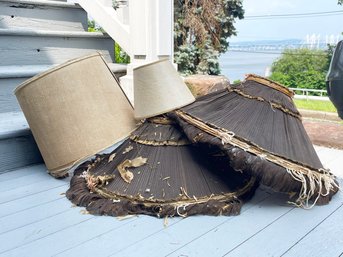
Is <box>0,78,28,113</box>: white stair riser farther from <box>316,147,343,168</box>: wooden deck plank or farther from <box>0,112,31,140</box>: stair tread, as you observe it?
<box>316,147,343,168</box>: wooden deck plank

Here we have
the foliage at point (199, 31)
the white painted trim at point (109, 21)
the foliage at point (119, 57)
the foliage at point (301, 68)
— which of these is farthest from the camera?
the foliage at point (301, 68)

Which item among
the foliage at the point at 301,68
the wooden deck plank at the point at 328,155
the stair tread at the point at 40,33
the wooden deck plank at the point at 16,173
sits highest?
the stair tread at the point at 40,33

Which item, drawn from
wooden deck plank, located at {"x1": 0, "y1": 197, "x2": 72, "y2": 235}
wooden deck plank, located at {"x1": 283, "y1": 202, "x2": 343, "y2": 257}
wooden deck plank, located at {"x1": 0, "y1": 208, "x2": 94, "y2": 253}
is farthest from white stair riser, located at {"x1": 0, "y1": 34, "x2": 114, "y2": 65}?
wooden deck plank, located at {"x1": 283, "y1": 202, "x2": 343, "y2": 257}

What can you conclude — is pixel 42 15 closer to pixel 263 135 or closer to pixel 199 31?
pixel 263 135

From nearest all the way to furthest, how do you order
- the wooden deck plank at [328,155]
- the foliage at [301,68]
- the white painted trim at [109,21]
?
the wooden deck plank at [328,155] < the white painted trim at [109,21] < the foliage at [301,68]

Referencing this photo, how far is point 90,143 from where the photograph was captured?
4.40 feet

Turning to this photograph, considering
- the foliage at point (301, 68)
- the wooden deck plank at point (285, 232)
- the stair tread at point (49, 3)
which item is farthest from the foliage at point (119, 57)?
the foliage at point (301, 68)

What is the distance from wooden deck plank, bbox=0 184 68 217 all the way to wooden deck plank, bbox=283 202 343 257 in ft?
2.73

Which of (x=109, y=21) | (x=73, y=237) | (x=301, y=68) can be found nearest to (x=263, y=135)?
(x=73, y=237)

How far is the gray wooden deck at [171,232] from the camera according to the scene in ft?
3.00

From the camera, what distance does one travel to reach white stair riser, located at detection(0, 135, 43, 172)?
4.90ft

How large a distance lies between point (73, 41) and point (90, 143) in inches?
49.7

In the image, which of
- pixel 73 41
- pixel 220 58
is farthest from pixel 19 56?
pixel 220 58

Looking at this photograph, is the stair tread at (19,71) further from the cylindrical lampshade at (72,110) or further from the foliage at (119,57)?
the foliage at (119,57)
